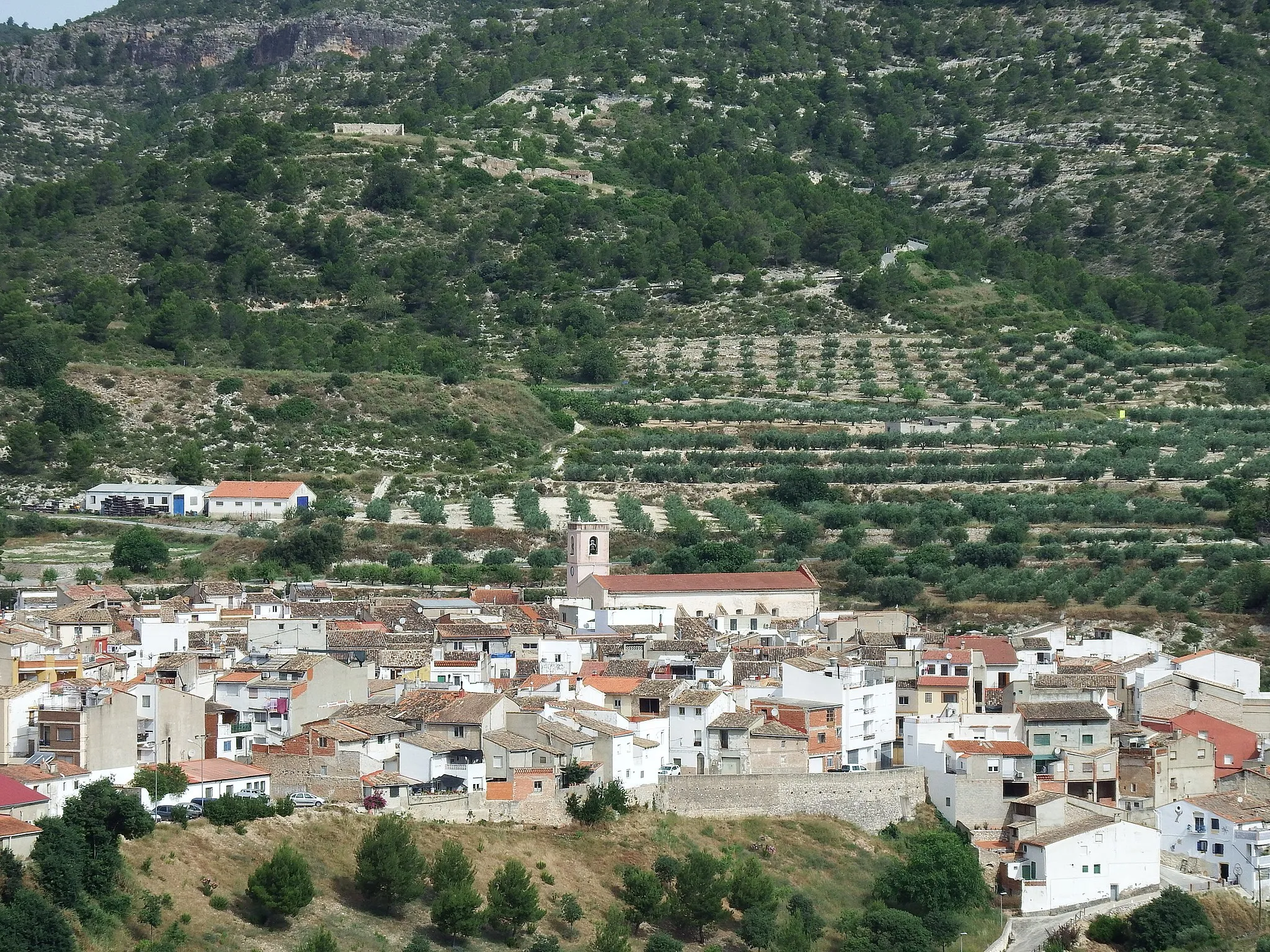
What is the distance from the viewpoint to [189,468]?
2972 inches

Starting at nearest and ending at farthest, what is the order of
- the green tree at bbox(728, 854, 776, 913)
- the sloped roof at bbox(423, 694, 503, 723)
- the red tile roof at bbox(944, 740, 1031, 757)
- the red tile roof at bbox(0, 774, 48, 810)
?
the red tile roof at bbox(0, 774, 48, 810)
the green tree at bbox(728, 854, 776, 913)
the sloped roof at bbox(423, 694, 503, 723)
the red tile roof at bbox(944, 740, 1031, 757)

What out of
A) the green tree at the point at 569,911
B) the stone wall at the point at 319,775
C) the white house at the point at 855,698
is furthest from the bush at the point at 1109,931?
the stone wall at the point at 319,775

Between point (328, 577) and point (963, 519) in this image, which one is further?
point (963, 519)

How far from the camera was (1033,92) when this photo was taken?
139 m

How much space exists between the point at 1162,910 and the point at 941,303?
207ft

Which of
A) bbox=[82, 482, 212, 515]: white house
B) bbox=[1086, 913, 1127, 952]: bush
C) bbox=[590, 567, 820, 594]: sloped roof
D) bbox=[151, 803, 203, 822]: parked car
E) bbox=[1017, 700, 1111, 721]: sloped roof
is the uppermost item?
bbox=[82, 482, 212, 515]: white house

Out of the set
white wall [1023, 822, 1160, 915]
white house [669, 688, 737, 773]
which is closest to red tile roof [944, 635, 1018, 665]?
white wall [1023, 822, 1160, 915]

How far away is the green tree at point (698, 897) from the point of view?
3672 centimetres

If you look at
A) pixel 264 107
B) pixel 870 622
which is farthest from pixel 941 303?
pixel 870 622

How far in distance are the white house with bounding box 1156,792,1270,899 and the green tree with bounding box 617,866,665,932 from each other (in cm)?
1083

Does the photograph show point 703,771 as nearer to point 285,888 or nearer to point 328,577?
point 285,888

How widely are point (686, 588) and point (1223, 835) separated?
19.8 meters

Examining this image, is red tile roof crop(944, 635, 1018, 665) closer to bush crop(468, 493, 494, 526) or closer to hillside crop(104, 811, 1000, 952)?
hillside crop(104, 811, 1000, 952)

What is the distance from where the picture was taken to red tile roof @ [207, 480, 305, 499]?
237 feet
